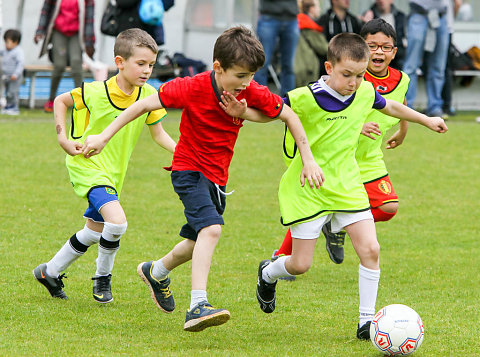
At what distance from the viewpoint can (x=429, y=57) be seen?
1465 centimetres

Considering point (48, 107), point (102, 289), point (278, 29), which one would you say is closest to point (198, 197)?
point (102, 289)

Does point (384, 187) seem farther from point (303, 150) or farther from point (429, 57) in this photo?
point (429, 57)

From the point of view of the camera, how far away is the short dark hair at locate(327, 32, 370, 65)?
5.11m

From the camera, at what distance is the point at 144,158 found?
11711 mm

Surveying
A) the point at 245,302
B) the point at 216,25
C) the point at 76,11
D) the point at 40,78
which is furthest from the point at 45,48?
the point at 245,302

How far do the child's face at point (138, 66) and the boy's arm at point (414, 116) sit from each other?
5.03 feet

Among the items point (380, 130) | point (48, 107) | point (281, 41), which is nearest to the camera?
point (380, 130)

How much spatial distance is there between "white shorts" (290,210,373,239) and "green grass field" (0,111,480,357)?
0.58 m

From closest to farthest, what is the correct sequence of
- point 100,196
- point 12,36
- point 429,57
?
1. point 100,196
2. point 429,57
3. point 12,36

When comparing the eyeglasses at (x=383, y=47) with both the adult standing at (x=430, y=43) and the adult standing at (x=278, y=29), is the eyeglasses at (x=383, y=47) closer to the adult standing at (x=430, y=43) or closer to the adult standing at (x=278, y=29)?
the adult standing at (x=278, y=29)

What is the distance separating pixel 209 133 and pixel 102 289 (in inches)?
55.3

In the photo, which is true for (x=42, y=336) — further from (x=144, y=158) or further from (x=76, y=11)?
(x=76, y=11)

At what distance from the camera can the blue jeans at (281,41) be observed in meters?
13.8

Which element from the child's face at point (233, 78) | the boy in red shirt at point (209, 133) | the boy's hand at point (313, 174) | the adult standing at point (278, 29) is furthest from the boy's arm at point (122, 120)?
the adult standing at point (278, 29)
